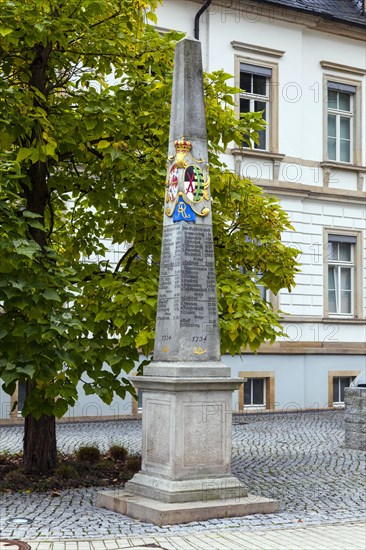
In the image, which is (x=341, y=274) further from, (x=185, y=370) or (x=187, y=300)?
(x=185, y=370)

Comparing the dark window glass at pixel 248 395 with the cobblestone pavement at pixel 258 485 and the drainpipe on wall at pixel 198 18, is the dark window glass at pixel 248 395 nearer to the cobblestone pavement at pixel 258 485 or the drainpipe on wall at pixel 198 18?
the cobblestone pavement at pixel 258 485

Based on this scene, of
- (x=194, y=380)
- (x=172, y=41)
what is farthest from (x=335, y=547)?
(x=172, y=41)

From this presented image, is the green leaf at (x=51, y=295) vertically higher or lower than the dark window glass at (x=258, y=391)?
higher

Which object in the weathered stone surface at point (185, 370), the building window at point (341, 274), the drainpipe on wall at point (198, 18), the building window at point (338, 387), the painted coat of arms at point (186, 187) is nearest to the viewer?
the weathered stone surface at point (185, 370)

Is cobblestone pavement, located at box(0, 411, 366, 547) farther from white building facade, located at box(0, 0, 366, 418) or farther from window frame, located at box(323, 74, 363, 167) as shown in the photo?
window frame, located at box(323, 74, 363, 167)

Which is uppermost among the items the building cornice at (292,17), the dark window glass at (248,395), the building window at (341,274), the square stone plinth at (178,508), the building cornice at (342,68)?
the building cornice at (292,17)

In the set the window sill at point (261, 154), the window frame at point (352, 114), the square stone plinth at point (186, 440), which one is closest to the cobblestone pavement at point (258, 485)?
the square stone plinth at point (186, 440)

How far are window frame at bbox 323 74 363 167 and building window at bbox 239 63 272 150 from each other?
1.62 meters

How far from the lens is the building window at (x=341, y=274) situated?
22.0 meters

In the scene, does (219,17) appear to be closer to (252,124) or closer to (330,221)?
(330,221)

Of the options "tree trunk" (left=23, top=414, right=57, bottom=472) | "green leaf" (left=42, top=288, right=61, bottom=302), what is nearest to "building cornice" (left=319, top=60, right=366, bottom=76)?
"tree trunk" (left=23, top=414, right=57, bottom=472)

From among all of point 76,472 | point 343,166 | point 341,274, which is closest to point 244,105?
point 343,166

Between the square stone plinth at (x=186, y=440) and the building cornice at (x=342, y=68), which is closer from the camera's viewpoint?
the square stone plinth at (x=186, y=440)

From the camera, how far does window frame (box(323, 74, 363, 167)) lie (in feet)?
72.4
